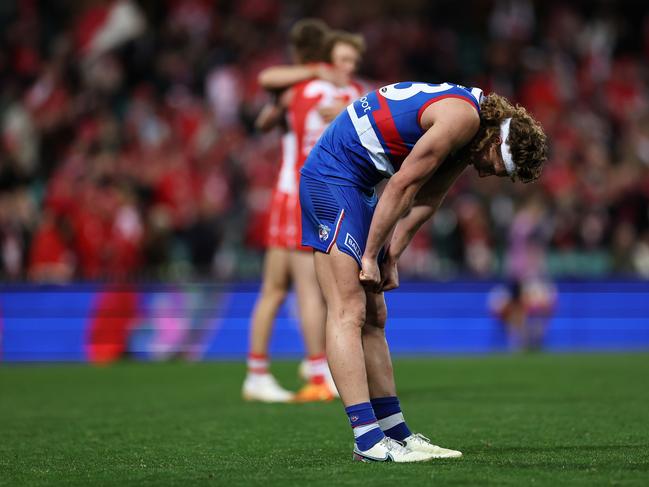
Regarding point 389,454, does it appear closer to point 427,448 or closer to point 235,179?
point 427,448

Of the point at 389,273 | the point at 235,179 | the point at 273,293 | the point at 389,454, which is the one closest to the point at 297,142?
the point at 273,293

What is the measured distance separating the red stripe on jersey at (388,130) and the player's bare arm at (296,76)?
11.2ft

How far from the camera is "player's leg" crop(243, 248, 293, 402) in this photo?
9070 millimetres

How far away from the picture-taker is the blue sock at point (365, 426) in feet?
17.9

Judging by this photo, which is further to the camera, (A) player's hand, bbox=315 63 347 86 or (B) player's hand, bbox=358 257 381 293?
(A) player's hand, bbox=315 63 347 86

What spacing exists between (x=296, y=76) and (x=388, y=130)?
350 centimetres

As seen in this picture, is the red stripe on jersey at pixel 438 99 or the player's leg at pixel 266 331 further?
the player's leg at pixel 266 331

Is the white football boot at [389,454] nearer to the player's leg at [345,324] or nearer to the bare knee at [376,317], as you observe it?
the player's leg at [345,324]

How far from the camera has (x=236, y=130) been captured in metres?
18.8

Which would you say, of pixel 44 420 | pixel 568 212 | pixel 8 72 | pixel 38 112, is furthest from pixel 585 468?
pixel 8 72

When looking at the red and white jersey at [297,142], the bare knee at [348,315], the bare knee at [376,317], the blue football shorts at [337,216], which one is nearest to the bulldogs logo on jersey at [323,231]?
the blue football shorts at [337,216]

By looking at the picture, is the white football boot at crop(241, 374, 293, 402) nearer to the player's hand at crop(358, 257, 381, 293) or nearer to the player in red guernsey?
the player in red guernsey

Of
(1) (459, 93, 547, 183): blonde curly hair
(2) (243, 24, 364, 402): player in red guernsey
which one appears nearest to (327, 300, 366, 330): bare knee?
(1) (459, 93, 547, 183): blonde curly hair

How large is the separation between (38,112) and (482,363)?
9643 millimetres
